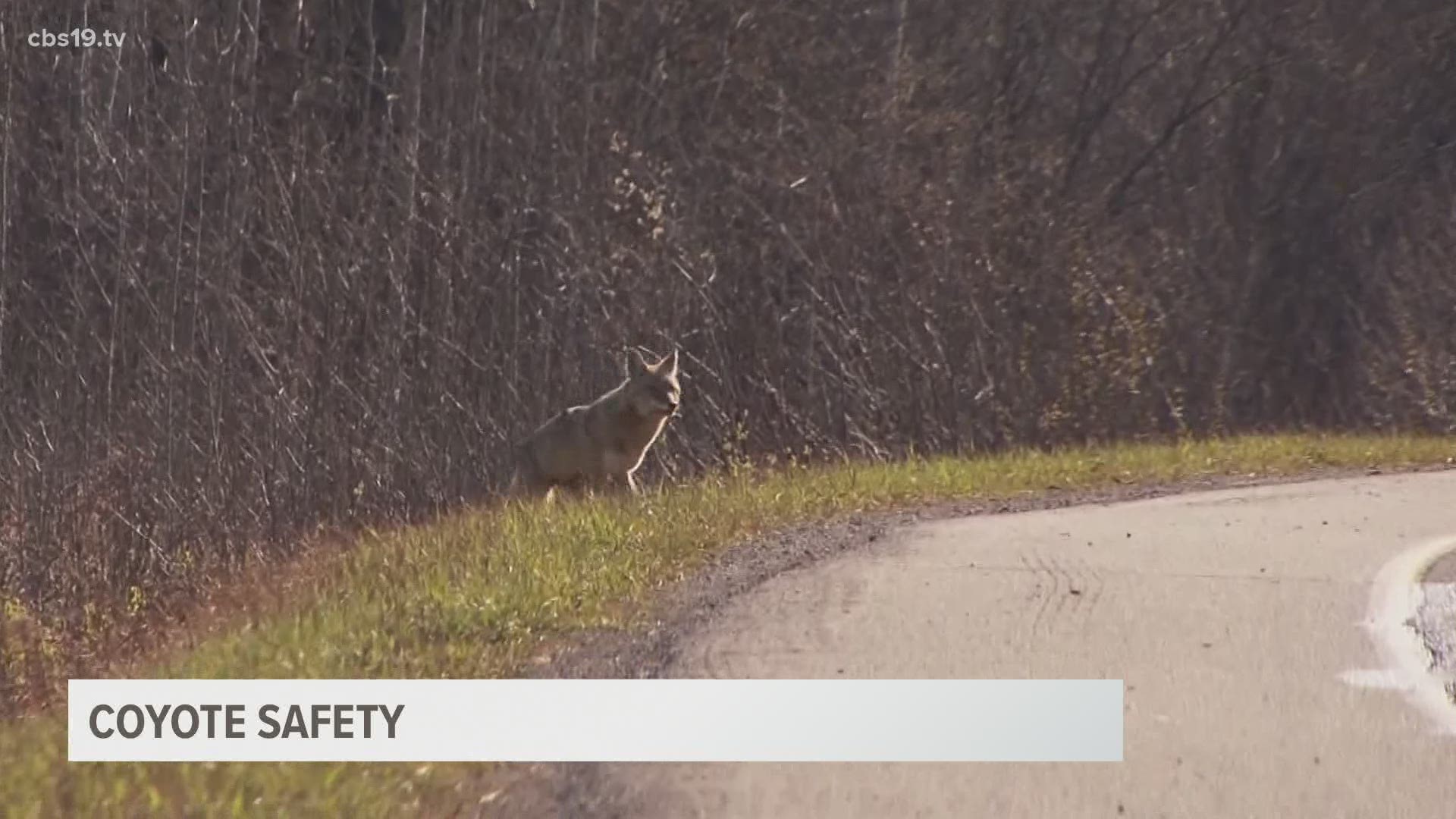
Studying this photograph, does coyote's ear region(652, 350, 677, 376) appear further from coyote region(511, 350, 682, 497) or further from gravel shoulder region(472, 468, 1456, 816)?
gravel shoulder region(472, 468, 1456, 816)

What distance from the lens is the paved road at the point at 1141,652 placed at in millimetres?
6719

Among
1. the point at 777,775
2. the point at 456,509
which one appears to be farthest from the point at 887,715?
the point at 456,509

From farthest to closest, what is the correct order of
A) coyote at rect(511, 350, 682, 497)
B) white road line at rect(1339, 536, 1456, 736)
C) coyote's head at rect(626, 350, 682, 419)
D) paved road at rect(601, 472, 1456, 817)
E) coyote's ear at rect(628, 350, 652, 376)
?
1. coyote's ear at rect(628, 350, 652, 376)
2. coyote's head at rect(626, 350, 682, 419)
3. coyote at rect(511, 350, 682, 497)
4. white road line at rect(1339, 536, 1456, 736)
5. paved road at rect(601, 472, 1456, 817)

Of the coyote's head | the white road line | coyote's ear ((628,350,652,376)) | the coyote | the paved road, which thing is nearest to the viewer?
the paved road

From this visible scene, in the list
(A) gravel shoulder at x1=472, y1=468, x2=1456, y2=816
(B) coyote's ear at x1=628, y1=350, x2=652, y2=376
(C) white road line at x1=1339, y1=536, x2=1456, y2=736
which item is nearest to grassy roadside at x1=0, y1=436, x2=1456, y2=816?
(A) gravel shoulder at x1=472, y1=468, x2=1456, y2=816

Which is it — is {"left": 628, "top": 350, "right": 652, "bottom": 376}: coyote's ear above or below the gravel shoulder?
below

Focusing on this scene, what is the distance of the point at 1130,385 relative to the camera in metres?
24.6

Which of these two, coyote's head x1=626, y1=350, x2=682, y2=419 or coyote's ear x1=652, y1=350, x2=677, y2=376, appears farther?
coyote's ear x1=652, y1=350, x2=677, y2=376

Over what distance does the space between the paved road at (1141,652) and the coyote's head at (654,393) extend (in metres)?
2.44

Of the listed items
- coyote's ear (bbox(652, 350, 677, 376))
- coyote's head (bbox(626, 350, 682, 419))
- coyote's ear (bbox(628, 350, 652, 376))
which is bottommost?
coyote's ear (bbox(628, 350, 652, 376))

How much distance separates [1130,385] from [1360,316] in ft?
29.7

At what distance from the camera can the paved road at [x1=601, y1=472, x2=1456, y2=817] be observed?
22.0 ft

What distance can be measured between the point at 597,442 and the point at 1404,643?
6666 millimetres

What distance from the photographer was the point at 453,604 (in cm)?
953
